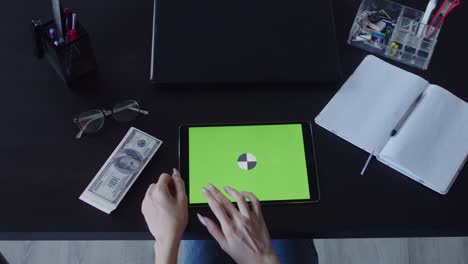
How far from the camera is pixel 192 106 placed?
954 mm

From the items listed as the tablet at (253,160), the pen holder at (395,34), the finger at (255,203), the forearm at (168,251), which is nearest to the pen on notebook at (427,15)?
the pen holder at (395,34)

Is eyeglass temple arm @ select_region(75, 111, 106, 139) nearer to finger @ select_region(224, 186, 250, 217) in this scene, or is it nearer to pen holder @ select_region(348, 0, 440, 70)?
finger @ select_region(224, 186, 250, 217)

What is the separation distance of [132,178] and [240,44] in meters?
0.35

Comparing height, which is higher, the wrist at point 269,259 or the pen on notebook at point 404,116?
the pen on notebook at point 404,116

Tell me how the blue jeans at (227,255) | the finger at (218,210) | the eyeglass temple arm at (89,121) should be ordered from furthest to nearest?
the blue jeans at (227,255), the eyeglass temple arm at (89,121), the finger at (218,210)

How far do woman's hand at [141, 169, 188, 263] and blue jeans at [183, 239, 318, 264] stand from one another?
0.24 m

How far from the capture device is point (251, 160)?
890mm

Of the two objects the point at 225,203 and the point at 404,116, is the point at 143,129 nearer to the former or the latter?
the point at 225,203

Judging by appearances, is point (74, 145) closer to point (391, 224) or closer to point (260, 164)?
point (260, 164)

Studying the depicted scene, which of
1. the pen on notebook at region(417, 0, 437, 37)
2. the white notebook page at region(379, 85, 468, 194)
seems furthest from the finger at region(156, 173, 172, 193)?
the pen on notebook at region(417, 0, 437, 37)

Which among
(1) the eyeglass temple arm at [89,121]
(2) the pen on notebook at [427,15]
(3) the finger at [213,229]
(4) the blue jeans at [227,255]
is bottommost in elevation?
(4) the blue jeans at [227,255]

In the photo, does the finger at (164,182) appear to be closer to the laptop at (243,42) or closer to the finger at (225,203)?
the finger at (225,203)

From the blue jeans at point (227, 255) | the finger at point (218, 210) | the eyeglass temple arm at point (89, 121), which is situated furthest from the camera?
the blue jeans at point (227, 255)

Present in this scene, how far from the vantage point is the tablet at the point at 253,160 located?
87 centimetres
